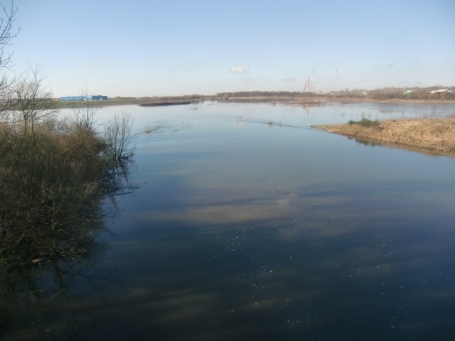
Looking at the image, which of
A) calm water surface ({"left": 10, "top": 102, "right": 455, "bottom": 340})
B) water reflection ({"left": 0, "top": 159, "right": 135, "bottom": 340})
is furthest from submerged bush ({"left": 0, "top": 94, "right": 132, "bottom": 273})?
calm water surface ({"left": 10, "top": 102, "right": 455, "bottom": 340})

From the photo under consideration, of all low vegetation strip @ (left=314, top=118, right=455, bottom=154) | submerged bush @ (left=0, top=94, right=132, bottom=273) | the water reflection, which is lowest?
the water reflection

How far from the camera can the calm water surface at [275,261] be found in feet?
17.8

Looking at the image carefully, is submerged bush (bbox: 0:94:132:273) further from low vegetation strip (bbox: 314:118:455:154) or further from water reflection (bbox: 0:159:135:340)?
low vegetation strip (bbox: 314:118:455:154)

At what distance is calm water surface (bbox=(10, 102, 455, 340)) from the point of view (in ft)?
17.8

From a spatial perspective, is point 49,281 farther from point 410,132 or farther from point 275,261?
point 410,132

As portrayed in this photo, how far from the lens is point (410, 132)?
23703 mm

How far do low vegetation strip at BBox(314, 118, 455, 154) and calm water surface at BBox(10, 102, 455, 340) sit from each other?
25.8ft

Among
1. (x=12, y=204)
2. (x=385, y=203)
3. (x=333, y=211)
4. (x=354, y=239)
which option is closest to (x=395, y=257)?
(x=354, y=239)

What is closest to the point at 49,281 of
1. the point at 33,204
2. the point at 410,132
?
the point at 33,204

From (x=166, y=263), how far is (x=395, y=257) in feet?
18.8

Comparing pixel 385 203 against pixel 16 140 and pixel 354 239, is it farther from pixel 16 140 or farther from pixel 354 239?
pixel 16 140

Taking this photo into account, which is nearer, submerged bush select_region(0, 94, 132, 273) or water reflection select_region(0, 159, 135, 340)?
water reflection select_region(0, 159, 135, 340)

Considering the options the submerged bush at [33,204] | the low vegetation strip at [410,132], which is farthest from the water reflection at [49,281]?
the low vegetation strip at [410,132]

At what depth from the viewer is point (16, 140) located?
25.0ft
